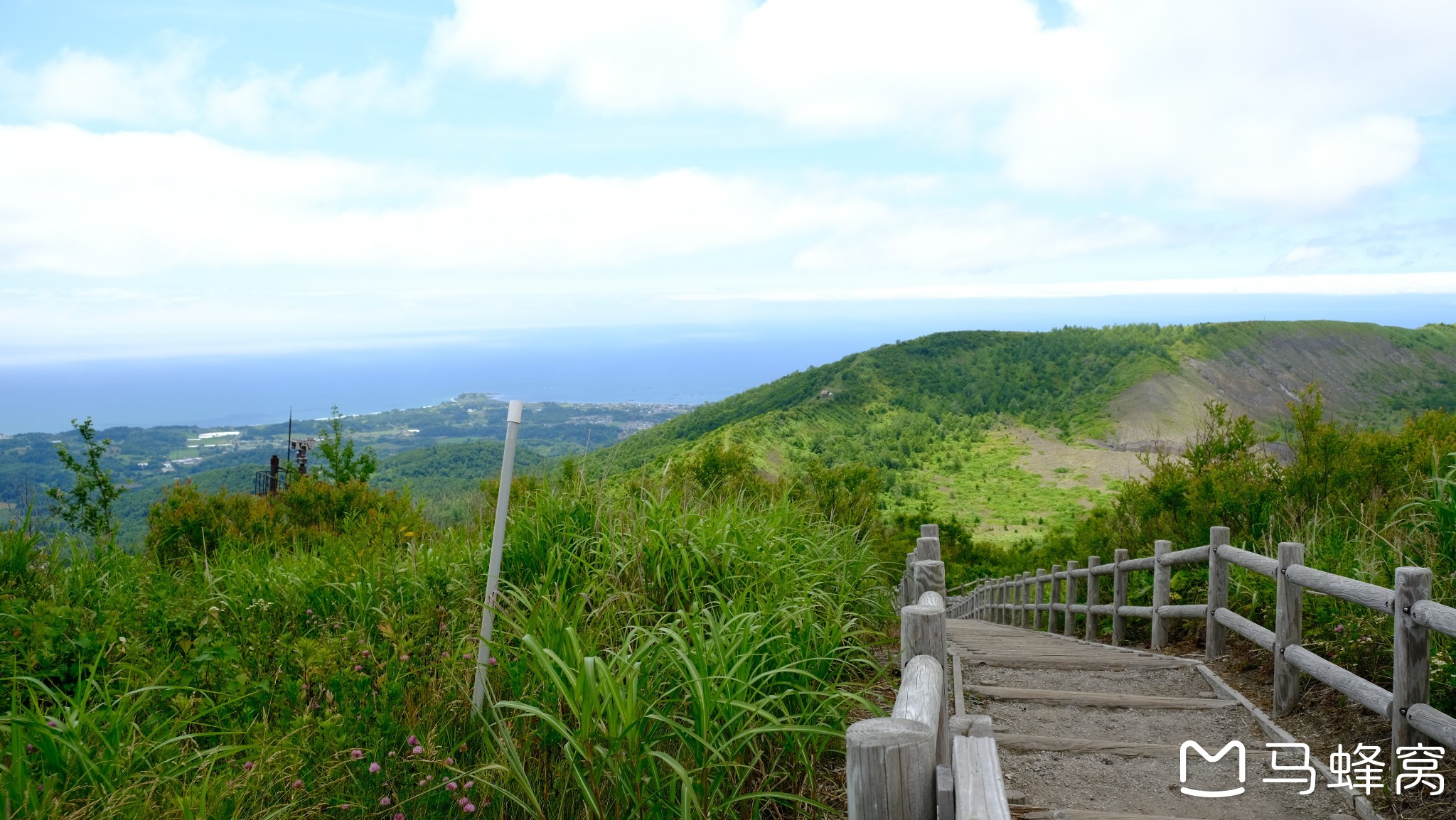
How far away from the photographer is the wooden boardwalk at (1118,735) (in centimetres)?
350

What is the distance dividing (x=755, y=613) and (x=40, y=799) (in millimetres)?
2570

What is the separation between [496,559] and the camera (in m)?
3.88

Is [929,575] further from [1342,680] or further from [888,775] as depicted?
Answer: [888,775]

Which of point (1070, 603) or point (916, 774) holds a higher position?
point (916, 774)

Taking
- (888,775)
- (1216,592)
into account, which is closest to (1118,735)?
(1216,592)

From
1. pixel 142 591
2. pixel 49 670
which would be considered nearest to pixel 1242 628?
pixel 49 670

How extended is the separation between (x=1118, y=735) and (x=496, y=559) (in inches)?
126

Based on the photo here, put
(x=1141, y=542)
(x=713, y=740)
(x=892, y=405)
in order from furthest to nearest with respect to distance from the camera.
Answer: (x=892, y=405) < (x=1141, y=542) < (x=713, y=740)

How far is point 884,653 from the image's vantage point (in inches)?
186

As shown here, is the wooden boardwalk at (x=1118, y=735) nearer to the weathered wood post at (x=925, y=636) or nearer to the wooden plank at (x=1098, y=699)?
the wooden plank at (x=1098, y=699)

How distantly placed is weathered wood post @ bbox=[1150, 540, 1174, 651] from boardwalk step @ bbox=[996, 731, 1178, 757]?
2.87 metres

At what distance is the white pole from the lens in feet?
11.3

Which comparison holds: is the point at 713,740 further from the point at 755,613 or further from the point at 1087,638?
the point at 1087,638

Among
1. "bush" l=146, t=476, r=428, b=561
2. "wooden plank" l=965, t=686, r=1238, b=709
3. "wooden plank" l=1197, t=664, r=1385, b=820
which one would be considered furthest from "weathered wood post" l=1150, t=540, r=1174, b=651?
"bush" l=146, t=476, r=428, b=561
